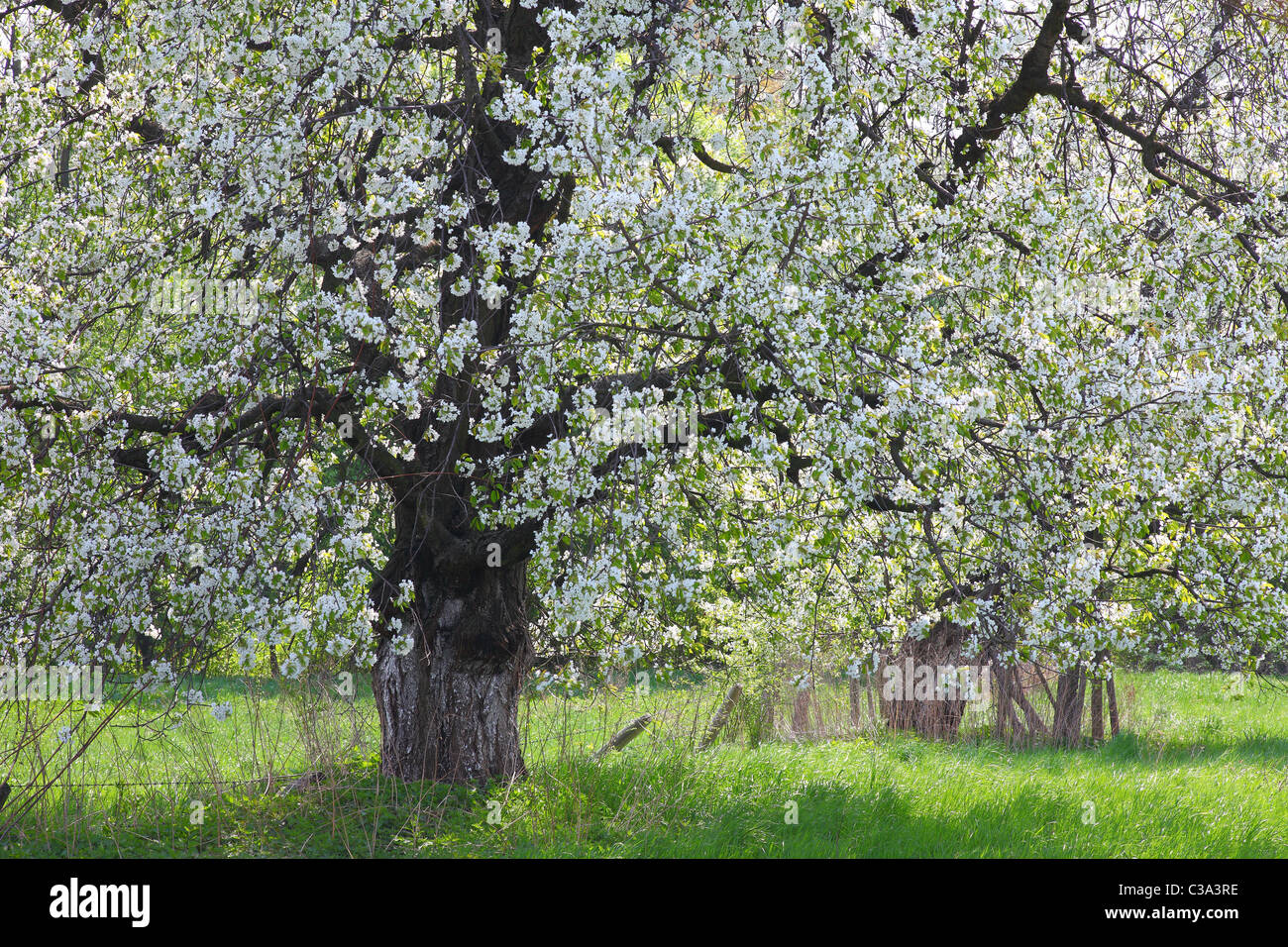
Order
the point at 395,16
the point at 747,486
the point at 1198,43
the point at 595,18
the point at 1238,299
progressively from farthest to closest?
the point at 747,486 → the point at 1198,43 → the point at 1238,299 → the point at 595,18 → the point at 395,16

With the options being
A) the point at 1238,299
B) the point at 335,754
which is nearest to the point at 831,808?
the point at 335,754

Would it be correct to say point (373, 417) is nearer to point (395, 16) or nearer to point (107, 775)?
point (395, 16)

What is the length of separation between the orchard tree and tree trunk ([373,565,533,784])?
43 cm

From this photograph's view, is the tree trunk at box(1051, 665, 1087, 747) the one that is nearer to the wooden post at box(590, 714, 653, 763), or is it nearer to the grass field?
the grass field

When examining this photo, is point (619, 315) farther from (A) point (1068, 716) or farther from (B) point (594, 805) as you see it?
(A) point (1068, 716)

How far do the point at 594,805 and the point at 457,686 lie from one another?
1.25 meters


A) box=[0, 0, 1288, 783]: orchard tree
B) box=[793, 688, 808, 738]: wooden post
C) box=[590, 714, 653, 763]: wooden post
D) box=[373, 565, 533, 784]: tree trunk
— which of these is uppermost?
box=[0, 0, 1288, 783]: orchard tree

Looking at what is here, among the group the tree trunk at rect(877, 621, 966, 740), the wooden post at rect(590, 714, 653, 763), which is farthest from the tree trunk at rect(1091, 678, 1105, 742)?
the wooden post at rect(590, 714, 653, 763)

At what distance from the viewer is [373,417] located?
17.0ft

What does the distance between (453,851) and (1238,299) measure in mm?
5458

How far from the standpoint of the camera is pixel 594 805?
673cm

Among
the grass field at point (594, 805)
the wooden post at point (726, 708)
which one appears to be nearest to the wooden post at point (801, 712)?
the wooden post at point (726, 708)

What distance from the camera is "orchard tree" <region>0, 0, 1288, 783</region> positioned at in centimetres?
492

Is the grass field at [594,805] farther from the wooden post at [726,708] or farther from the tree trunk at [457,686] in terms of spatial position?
the wooden post at [726,708]
